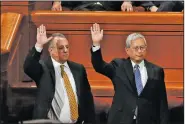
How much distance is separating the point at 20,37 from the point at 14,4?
25cm

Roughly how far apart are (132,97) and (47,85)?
20.8 inches

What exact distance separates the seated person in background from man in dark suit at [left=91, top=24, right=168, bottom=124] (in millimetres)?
815

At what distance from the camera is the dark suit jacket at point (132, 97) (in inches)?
146

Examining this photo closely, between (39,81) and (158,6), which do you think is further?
(158,6)

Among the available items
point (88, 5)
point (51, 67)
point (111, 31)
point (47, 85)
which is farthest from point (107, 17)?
point (47, 85)

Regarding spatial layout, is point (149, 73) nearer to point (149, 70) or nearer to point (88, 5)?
point (149, 70)

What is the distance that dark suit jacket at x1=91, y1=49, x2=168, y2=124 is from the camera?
12.2ft

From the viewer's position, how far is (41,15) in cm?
446

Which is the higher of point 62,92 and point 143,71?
point 143,71

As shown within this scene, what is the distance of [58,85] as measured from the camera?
12.4ft

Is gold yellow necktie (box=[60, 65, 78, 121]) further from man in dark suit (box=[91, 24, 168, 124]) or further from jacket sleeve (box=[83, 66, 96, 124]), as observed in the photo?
man in dark suit (box=[91, 24, 168, 124])

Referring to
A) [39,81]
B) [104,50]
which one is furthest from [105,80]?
[39,81]

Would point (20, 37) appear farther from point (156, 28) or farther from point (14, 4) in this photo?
point (156, 28)

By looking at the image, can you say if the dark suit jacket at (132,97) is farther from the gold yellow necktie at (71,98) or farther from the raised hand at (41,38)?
the raised hand at (41,38)
